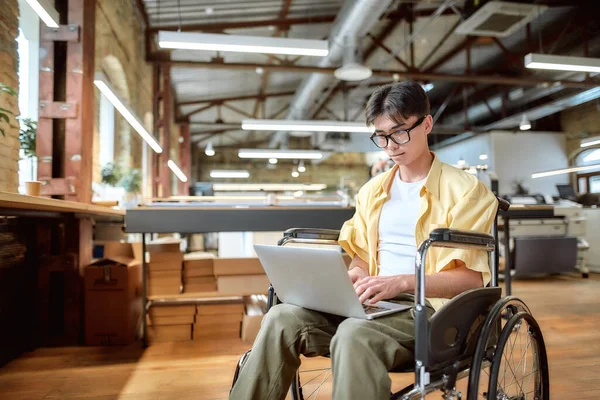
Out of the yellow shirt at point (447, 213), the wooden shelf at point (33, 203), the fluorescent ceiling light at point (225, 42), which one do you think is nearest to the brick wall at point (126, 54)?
the fluorescent ceiling light at point (225, 42)

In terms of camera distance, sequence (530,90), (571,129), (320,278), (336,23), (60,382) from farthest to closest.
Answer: (571,129), (530,90), (336,23), (60,382), (320,278)

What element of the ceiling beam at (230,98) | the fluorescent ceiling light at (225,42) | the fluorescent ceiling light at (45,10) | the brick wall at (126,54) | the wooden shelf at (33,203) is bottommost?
the wooden shelf at (33,203)

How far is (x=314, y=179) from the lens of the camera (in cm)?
1848

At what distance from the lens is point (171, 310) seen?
3066 mm

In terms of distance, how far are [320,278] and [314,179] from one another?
17408 millimetres

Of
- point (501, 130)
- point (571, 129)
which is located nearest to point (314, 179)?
point (501, 130)

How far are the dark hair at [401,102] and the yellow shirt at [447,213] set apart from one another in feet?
0.69

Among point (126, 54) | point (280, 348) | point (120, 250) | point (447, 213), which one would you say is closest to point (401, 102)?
point (447, 213)

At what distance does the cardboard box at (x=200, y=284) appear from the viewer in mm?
3092

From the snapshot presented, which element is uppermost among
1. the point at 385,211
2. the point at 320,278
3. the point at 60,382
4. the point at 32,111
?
the point at 32,111

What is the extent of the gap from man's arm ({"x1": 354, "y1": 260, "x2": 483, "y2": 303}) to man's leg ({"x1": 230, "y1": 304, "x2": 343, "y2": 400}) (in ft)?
0.58

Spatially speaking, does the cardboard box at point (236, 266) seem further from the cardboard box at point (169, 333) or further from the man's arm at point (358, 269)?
the man's arm at point (358, 269)

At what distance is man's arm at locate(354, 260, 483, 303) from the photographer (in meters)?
1.20

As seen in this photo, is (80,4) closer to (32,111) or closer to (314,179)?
(32,111)
